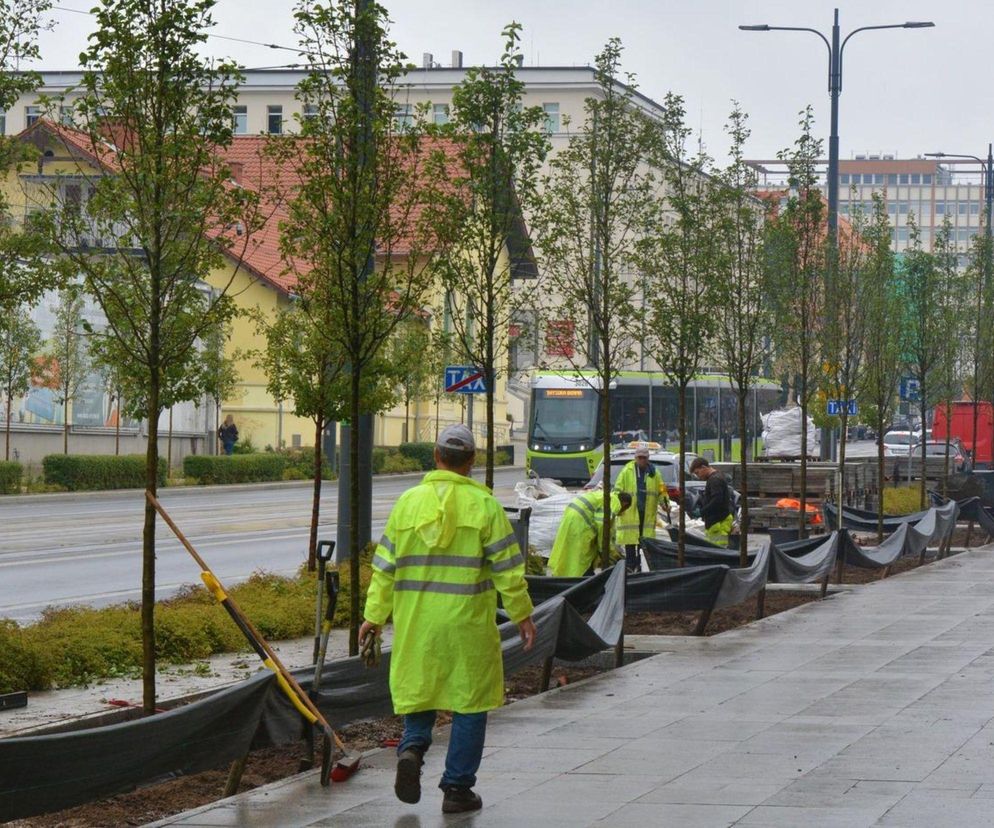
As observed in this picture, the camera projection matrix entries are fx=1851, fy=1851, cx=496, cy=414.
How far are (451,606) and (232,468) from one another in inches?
1612

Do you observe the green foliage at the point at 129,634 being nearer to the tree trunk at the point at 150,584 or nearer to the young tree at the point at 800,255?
the tree trunk at the point at 150,584

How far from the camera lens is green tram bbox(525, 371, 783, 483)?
166 ft

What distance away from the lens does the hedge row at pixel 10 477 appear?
40.1m

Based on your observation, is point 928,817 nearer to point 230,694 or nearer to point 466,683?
point 466,683

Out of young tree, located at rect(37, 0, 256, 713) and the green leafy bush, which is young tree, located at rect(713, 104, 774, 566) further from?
the green leafy bush

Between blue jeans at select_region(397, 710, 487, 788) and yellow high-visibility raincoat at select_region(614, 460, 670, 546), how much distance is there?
1216 centimetres

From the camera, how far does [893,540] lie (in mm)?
24547

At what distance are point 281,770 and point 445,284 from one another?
24.7ft

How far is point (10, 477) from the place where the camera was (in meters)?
40.3

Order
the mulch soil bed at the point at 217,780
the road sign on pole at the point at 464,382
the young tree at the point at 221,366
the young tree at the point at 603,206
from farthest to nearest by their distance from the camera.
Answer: the young tree at the point at 221,366 → the road sign on pole at the point at 464,382 → the young tree at the point at 603,206 → the mulch soil bed at the point at 217,780

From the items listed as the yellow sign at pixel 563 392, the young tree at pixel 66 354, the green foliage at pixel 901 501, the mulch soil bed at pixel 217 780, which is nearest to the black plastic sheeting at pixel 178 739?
the mulch soil bed at pixel 217 780

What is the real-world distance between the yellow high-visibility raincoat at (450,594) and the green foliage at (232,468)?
4013 centimetres

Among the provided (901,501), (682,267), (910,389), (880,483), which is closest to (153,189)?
(682,267)

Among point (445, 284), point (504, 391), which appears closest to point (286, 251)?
point (445, 284)
